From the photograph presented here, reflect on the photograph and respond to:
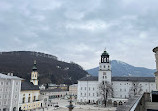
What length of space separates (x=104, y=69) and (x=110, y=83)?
5.56 meters

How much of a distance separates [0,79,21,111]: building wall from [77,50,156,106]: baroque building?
2780 centimetres

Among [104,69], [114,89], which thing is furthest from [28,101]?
[114,89]

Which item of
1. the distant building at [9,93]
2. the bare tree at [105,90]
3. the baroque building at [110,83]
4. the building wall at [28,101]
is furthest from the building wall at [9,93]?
the bare tree at [105,90]

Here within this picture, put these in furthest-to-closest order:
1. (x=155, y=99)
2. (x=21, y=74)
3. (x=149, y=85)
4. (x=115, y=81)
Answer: (x=21, y=74), (x=115, y=81), (x=149, y=85), (x=155, y=99)

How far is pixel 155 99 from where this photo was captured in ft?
56.6

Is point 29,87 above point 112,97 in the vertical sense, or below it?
above

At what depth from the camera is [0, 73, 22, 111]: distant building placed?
38000 mm

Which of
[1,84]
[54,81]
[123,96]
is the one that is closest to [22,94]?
[1,84]

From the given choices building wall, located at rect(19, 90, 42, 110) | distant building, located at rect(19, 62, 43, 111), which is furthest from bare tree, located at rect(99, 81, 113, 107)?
building wall, located at rect(19, 90, 42, 110)

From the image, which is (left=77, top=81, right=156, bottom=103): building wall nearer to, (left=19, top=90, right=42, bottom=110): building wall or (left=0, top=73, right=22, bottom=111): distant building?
Result: (left=19, top=90, right=42, bottom=110): building wall

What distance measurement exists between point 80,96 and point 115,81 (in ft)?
48.4

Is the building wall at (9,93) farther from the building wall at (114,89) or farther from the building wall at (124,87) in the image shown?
the building wall at (124,87)

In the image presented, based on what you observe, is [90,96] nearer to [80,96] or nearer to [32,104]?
[80,96]

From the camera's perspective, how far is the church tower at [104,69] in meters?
60.7
